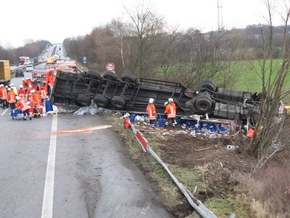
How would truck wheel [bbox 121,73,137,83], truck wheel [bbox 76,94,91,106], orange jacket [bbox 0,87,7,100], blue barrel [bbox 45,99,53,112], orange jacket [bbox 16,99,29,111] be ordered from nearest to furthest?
orange jacket [bbox 16,99,29,111] → truck wheel [bbox 121,73,137,83] → truck wheel [bbox 76,94,91,106] → blue barrel [bbox 45,99,53,112] → orange jacket [bbox 0,87,7,100]

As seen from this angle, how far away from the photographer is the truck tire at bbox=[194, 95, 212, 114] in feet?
43.4

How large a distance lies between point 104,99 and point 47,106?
2.70 m

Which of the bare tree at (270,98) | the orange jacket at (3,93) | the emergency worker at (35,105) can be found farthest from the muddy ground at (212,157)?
the orange jacket at (3,93)

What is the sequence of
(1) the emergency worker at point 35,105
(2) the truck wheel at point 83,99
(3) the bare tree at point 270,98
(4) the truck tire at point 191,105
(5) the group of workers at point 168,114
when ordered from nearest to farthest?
(3) the bare tree at point 270,98, (5) the group of workers at point 168,114, (4) the truck tire at point 191,105, (1) the emergency worker at point 35,105, (2) the truck wheel at point 83,99

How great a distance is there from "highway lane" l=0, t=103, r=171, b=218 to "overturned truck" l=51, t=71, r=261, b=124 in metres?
3.49

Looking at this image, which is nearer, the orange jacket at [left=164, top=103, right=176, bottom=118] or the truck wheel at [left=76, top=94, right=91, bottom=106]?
the orange jacket at [left=164, top=103, right=176, bottom=118]

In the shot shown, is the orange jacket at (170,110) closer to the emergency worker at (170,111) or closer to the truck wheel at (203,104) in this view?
the emergency worker at (170,111)

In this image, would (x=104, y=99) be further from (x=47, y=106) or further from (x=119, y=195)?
(x=119, y=195)

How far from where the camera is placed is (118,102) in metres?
15.2

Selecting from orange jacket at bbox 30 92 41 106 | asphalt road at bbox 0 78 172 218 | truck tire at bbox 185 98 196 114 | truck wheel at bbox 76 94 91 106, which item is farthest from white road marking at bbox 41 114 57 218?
orange jacket at bbox 30 92 41 106

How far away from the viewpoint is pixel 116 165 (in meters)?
8.22

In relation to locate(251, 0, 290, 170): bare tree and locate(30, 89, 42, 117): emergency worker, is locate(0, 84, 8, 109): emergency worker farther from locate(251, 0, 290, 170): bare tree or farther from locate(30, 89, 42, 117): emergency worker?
locate(251, 0, 290, 170): bare tree

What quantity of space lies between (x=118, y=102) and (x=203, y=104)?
364cm

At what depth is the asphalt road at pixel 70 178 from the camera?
18.7ft
